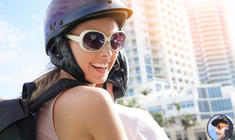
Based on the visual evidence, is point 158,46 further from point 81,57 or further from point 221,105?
point 81,57

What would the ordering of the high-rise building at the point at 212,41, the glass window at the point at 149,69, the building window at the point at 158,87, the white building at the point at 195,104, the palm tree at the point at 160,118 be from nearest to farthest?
the palm tree at the point at 160,118 < the white building at the point at 195,104 < the building window at the point at 158,87 < the glass window at the point at 149,69 < the high-rise building at the point at 212,41

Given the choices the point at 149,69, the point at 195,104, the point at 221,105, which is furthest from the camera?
the point at 149,69

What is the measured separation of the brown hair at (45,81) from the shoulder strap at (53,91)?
56mm

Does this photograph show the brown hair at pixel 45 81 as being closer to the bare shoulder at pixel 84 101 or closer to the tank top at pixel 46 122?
the tank top at pixel 46 122

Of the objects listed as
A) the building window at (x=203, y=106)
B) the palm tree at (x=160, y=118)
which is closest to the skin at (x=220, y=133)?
the palm tree at (x=160, y=118)

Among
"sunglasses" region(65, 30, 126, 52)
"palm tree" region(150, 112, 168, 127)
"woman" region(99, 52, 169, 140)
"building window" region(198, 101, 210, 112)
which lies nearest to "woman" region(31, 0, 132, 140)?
"sunglasses" region(65, 30, 126, 52)

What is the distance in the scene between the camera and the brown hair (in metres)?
1.47

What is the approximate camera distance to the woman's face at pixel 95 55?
1.43 metres

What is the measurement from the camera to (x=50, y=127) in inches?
52.4

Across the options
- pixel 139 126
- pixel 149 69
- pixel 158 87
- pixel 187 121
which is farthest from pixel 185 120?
pixel 139 126

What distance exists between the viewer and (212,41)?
117312 mm

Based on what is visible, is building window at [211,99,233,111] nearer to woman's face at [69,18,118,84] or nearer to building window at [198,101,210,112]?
building window at [198,101,210,112]

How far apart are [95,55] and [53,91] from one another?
267 mm

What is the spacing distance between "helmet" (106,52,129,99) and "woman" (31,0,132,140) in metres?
0.39
